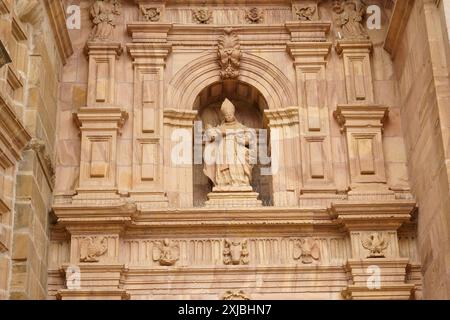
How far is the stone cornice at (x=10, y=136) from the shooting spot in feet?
34.9

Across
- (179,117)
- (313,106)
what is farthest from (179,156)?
(313,106)

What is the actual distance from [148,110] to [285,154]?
2248 millimetres

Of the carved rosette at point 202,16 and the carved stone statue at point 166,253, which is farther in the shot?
the carved rosette at point 202,16

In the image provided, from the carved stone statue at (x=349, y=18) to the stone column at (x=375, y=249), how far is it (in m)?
3.16

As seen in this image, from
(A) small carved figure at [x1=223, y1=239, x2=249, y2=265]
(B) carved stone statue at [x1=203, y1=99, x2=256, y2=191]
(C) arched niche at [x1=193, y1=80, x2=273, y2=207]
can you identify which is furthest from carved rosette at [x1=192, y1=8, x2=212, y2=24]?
(A) small carved figure at [x1=223, y1=239, x2=249, y2=265]

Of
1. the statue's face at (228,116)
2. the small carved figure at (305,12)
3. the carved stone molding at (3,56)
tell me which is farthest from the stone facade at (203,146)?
the carved stone molding at (3,56)

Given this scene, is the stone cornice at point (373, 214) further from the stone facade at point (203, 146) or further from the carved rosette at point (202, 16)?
the carved rosette at point (202, 16)

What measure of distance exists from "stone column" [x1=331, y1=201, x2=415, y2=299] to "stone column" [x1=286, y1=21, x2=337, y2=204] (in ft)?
2.08

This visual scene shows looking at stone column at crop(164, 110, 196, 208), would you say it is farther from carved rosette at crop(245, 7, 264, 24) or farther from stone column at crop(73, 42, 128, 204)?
carved rosette at crop(245, 7, 264, 24)

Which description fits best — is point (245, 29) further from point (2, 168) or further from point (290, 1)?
point (2, 168)

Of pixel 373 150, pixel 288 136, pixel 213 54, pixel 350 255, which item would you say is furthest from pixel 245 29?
pixel 350 255

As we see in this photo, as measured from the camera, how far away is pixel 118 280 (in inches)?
473

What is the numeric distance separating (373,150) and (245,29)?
2952 mm

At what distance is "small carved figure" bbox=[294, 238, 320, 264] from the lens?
40.6 ft
